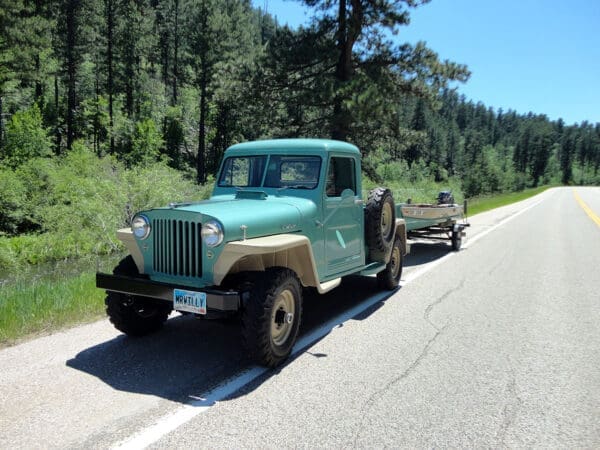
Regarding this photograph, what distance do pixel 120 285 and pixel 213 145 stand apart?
48.7m

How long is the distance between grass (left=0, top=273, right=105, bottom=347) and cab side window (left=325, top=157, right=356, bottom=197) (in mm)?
3271

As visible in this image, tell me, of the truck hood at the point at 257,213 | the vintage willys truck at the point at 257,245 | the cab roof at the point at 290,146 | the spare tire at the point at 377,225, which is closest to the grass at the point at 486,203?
the spare tire at the point at 377,225

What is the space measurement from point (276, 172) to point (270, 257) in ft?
4.69

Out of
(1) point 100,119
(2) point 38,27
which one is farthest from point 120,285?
(1) point 100,119

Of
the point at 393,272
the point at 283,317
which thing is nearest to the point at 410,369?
the point at 283,317

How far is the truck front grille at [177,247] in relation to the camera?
4.35 meters

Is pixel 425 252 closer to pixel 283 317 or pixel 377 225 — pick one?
pixel 377 225

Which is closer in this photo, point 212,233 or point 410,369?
point 212,233

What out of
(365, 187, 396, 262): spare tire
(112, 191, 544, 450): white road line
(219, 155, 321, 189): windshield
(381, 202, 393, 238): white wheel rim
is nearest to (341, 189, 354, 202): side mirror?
(219, 155, 321, 189): windshield

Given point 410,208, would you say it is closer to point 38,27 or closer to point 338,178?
point 338,178

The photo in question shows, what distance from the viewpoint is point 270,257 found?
477 cm

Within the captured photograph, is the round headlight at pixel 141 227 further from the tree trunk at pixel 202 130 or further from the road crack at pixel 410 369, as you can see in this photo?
the tree trunk at pixel 202 130

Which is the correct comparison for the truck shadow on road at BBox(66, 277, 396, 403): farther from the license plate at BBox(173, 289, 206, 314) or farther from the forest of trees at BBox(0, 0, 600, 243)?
the forest of trees at BBox(0, 0, 600, 243)

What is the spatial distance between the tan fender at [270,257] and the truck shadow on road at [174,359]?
0.80 metres
